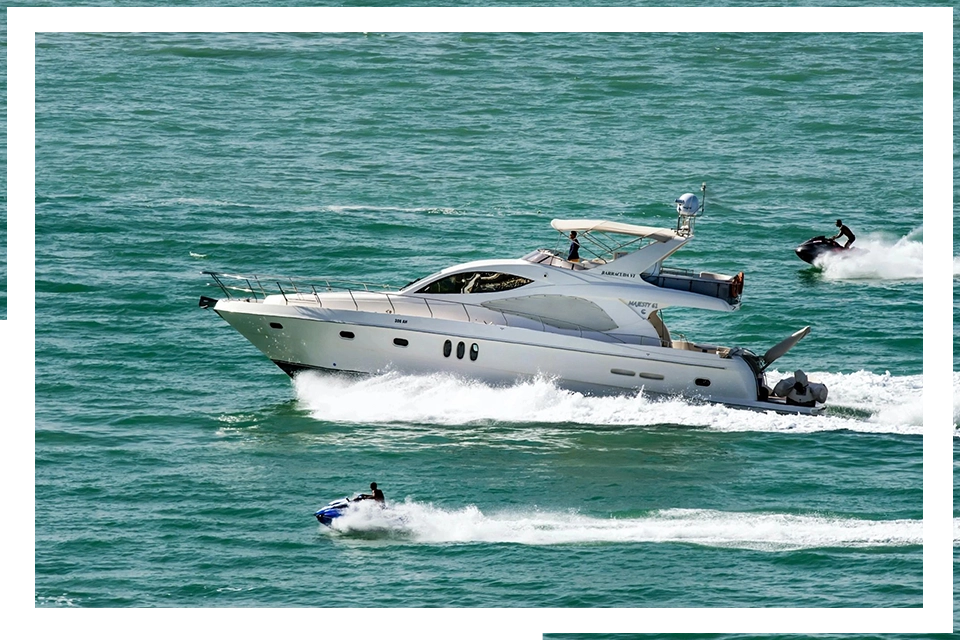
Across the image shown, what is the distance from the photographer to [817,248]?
29438mm

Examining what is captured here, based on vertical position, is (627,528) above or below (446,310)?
below

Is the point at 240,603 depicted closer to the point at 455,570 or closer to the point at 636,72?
the point at 455,570

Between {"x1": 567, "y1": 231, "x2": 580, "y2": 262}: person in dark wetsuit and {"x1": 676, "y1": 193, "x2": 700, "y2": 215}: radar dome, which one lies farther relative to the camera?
{"x1": 567, "y1": 231, "x2": 580, "y2": 262}: person in dark wetsuit

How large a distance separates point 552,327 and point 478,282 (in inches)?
53.6

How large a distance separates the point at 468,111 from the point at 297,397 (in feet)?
17.4

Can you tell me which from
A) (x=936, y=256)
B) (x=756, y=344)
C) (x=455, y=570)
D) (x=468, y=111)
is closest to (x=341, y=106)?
(x=468, y=111)

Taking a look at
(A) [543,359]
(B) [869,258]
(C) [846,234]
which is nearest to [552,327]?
(A) [543,359]

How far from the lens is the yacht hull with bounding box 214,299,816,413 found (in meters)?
23.3

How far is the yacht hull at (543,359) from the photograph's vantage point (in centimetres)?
2333

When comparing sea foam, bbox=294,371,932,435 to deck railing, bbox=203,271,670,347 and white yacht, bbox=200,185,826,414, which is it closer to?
white yacht, bbox=200,185,826,414

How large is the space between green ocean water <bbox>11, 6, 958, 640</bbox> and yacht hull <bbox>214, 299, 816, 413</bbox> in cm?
34

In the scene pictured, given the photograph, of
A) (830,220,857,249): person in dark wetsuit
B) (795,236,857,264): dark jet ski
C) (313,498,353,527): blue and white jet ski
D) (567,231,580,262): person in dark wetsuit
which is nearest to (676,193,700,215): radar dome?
(567,231,580,262): person in dark wetsuit

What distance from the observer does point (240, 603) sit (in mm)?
15062

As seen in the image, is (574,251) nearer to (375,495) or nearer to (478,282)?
(478,282)
